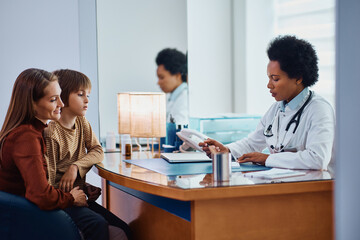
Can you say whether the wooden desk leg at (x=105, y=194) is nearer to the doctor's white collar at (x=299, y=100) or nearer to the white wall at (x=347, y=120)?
the doctor's white collar at (x=299, y=100)

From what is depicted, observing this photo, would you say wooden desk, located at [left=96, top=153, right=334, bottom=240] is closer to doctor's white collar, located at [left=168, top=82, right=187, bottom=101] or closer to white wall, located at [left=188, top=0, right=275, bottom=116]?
doctor's white collar, located at [left=168, top=82, right=187, bottom=101]

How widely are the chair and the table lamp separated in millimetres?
1344

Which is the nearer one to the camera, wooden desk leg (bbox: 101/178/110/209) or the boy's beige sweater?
the boy's beige sweater

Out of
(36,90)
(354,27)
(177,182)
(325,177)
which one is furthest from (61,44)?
(354,27)

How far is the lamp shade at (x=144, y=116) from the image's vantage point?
3.28 metres

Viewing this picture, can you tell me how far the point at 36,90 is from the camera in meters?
2.12

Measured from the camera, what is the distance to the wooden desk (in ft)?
5.89

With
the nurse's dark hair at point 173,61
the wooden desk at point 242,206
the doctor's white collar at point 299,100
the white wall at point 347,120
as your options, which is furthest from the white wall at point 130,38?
the white wall at point 347,120

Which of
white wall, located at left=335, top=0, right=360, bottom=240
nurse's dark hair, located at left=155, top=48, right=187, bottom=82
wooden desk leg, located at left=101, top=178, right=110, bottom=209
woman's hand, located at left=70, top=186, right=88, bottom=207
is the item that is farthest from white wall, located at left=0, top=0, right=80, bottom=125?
white wall, located at left=335, top=0, right=360, bottom=240

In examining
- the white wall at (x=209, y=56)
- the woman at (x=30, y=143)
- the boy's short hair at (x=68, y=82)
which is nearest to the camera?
the woman at (x=30, y=143)

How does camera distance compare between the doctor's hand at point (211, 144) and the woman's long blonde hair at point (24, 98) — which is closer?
the woman's long blonde hair at point (24, 98)

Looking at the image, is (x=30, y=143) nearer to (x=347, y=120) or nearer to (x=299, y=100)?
(x=347, y=120)

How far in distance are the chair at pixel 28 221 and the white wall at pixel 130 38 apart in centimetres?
184

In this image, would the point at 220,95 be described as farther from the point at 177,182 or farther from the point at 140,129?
the point at 177,182
